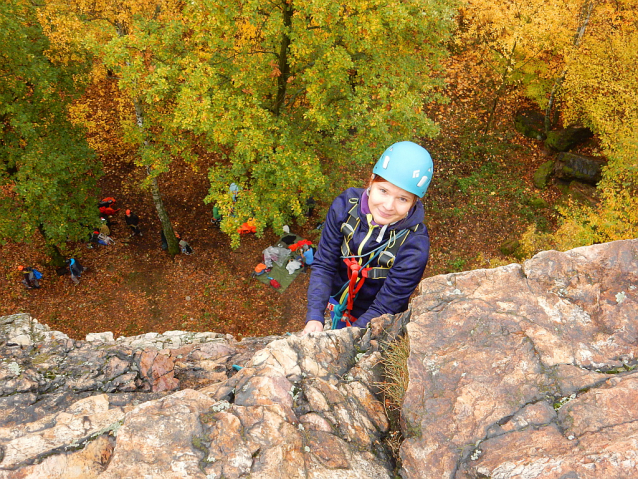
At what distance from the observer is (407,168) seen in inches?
153

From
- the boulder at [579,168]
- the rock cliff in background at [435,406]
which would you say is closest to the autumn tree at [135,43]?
the rock cliff in background at [435,406]

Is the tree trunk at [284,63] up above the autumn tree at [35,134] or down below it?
above

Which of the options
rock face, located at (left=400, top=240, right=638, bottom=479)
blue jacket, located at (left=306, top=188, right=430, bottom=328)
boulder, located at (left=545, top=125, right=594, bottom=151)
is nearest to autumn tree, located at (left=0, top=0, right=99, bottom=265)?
blue jacket, located at (left=306, top=188, right=430, bottom=328)

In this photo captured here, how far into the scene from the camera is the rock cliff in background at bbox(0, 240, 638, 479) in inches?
98.4

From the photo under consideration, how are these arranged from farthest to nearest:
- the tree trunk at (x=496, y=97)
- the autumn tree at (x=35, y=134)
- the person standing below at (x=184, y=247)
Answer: the tree trunk at (x=496, y=97)
the person standing below at (x=184, y=247)
the autumn tree at (x=35, y=134)

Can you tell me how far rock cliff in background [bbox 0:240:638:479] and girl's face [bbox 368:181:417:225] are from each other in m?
0.89

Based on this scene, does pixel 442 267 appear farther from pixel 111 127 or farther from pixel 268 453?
pixel 111 127

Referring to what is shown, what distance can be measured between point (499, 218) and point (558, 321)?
49.6 ft

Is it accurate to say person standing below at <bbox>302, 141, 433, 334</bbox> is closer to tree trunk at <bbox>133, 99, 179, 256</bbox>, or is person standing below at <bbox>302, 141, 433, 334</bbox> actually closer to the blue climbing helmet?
the blue climbing helmet

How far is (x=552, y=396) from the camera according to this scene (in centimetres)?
270

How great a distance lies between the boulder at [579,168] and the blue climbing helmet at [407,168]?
16.6 m

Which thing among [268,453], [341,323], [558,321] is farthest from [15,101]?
[558,321]

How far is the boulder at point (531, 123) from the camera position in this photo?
19.7 metres

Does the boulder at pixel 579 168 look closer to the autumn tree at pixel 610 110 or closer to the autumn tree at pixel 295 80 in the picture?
the autumn tree at pixel 610 110
